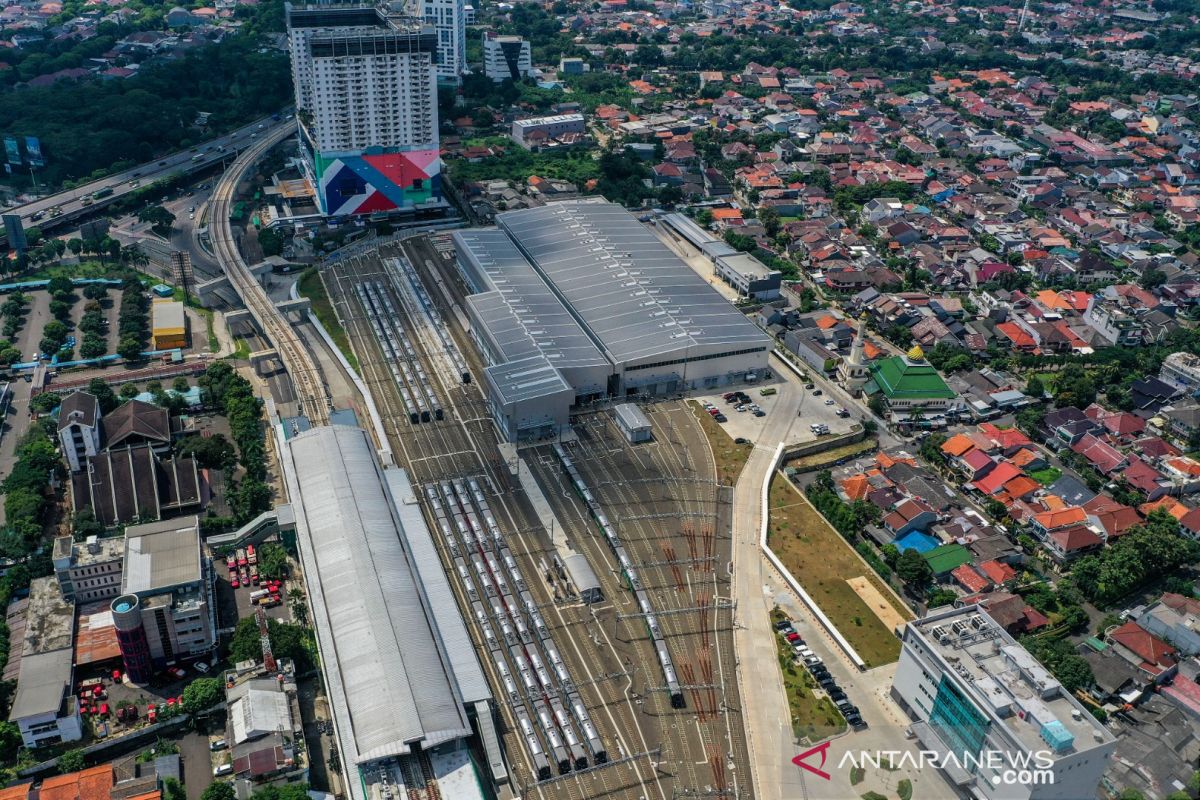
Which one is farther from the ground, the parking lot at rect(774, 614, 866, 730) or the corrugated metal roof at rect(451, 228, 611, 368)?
the corrugated metal roof at rect(451, 228, 611, 368)

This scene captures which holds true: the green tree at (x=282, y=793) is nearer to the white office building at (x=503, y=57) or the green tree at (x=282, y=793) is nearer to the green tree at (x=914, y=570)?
the green tree at (x=914, y=570)

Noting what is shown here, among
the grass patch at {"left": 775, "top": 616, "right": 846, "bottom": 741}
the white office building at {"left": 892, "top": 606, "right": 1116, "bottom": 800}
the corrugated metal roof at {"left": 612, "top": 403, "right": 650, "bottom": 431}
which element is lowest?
the corrugated metal roof at {"left": 612, "top": 403, "right": 650, "bottom": 431}

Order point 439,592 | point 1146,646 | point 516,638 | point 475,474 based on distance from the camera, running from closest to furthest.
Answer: point 1146,646, point 516,638, point 439,592, point 475,474

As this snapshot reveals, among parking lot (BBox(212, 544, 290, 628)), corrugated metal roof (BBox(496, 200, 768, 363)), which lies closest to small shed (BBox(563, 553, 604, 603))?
parking lot (BBox(212, 544, 290, 628))

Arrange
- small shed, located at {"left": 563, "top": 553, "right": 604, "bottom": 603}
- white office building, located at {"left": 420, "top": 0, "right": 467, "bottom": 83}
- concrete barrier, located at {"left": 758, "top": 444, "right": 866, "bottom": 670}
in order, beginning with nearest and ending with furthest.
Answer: concrete barrier, located at {"left": 758, "top": 444, "right": 866, "bottom": 670}
small shed, located at {"left": 563, "top": 553, "right": 604, "bottom": 603}
white office building, located at {"left": 420, "top": 0, "right": 467, "bottom": 83}

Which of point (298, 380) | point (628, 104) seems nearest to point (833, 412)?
point (298, 380)

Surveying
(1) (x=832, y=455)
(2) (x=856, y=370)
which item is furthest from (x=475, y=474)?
(2) (x=856, y=370)

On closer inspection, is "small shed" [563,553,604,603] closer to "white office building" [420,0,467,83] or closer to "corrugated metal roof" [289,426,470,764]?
"corrugated metal roof" [289,426,470,764]

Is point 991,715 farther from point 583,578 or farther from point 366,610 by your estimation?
point 366,610
